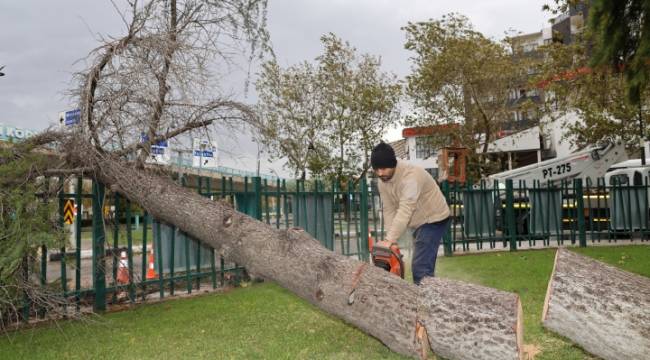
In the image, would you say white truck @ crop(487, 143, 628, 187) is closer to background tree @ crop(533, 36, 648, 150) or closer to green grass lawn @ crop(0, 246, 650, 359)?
background tree @ crop(533, 36, 648, 150)

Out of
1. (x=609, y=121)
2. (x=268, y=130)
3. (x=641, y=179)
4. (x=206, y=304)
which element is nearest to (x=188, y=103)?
(x=268, y=130)

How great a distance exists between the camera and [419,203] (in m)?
5.22

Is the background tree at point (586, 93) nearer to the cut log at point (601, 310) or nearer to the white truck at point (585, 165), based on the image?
the white truck at point (585, 165)

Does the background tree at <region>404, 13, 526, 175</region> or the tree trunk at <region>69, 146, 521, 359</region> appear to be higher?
the background tree at <region>404, 13, 526, 175</region>

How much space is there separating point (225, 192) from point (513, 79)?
20149 millimetres

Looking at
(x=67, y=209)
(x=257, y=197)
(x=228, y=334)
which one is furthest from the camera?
(x=257, y=197)

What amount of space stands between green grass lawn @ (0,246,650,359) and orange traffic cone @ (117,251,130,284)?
18.8 inches

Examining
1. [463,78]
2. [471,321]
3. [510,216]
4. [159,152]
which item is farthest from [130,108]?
[463,78]

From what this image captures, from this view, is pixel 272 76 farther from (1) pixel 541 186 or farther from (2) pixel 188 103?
(2) pixel 188 103

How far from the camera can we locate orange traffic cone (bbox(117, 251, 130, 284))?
675 cm

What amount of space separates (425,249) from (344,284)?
1.02 meters

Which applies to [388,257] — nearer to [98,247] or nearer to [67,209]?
[98,247]

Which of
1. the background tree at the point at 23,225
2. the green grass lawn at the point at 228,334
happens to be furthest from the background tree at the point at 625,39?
the background tree at the point at 23,225

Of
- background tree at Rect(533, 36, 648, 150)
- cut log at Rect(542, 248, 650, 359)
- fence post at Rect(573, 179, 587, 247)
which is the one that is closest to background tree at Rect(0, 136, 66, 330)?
cut log at Rect(542, 248, 650, 359)
